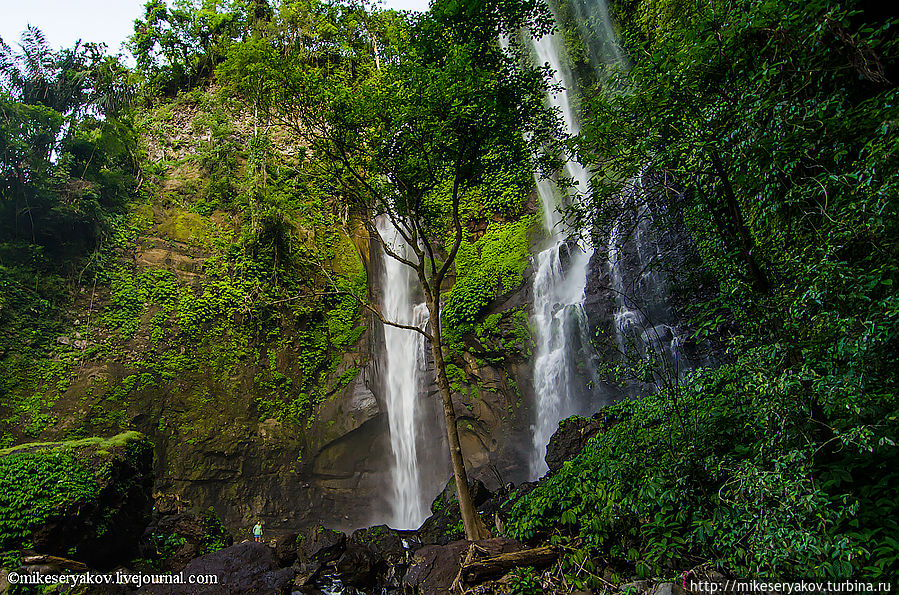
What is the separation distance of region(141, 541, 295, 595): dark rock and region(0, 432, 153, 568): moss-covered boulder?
1299 mm

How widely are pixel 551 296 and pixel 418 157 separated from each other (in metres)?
7.01

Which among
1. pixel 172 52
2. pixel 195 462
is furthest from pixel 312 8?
pixel 195 462

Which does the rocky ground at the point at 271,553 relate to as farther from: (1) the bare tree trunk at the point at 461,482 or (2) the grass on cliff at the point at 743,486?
(2) the grass on cliff at the point at 743,486

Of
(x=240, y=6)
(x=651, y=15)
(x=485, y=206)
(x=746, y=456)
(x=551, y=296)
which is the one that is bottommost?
(x=746, y=456)

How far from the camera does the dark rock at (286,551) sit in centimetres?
729

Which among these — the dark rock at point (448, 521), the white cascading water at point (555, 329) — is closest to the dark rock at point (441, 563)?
the dark rock at point (448, 521)

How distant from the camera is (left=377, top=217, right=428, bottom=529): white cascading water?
1311cm

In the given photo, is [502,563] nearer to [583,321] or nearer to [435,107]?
[435,107]

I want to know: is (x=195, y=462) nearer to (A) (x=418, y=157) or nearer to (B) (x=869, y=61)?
(A) (x=418, y=157)

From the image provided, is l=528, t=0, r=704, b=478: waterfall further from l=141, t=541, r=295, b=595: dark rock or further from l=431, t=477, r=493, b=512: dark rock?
l=141, t=541, r=295, b=595: dark rock

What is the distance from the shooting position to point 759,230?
18.6ft

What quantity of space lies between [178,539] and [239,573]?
326 centimetres

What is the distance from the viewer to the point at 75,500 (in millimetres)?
6141

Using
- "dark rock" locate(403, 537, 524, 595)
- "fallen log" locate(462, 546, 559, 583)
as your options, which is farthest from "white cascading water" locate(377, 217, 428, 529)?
→ "fallen log" locate(462, 546, 559, 583)
